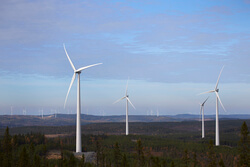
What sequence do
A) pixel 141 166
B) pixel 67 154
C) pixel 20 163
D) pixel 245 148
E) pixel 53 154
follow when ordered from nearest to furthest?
pixel 245 148 → pixel 20 163 → pixel 141 166 → pixel 67 154 → pixel 53 154

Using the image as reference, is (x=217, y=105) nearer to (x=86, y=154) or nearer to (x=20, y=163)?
(x=86, y=154)

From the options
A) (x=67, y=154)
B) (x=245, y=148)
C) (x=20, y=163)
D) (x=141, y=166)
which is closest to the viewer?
(x=245, y=148)

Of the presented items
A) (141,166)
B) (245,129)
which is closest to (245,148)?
(245,129)

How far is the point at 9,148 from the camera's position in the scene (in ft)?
456

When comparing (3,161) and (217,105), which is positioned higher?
(217,105)

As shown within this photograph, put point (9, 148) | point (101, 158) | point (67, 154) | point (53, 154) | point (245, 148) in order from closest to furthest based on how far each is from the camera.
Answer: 1. point (245, 148)
2. point (9, 148)
3. point (101, 158)
4. point (67, 154)
5. point (53, 154)

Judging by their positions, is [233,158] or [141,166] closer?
[141,166]

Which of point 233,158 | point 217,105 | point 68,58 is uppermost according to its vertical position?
point 68,58

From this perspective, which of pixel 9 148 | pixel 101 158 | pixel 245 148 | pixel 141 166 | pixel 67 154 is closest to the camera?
pixel 245 148

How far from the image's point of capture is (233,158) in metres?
191

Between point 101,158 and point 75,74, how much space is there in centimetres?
4336

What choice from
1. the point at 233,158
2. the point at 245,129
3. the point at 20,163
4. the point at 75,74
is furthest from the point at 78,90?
the point at 233,158

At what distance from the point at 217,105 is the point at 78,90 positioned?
7659 centimetres

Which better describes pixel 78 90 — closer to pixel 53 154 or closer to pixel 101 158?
pixel 101 158
